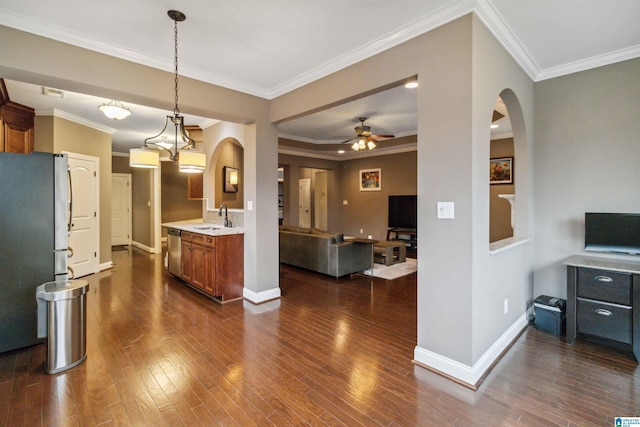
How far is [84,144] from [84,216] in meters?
1.31

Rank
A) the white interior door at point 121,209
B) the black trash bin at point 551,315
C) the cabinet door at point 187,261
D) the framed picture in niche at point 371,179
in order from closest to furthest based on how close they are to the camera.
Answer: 1. the black trash bin at point 551,315
2. the cabinet door at point 187,261
3. the white interior door at point 121,209
4. the framed picture in niche at point 371,179

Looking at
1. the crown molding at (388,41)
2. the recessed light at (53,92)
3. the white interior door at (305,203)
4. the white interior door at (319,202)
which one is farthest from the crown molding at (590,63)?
the white interior door at (305,203)

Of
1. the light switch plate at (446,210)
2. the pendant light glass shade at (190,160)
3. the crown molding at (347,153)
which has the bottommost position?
the light switch plate at (446,210)

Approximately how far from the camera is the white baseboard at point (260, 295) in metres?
4.00

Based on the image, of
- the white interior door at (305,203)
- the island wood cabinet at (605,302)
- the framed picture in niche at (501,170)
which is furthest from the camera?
the white interior door at (305,203)

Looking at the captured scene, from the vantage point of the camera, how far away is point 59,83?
8.79 ft

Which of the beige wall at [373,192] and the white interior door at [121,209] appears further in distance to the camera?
the white interior door at [121,209]

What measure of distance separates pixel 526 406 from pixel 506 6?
279 cm

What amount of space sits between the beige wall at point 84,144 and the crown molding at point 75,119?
0.05 m

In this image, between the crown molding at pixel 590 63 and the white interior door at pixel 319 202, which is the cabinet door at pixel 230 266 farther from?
the white interior door at pixel 319 202

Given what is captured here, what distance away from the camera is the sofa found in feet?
16.8

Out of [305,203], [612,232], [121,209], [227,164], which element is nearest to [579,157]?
[612,232]

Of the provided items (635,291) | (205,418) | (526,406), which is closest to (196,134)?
(205,418)

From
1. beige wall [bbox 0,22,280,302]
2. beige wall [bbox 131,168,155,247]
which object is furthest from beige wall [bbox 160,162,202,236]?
beige wall [bbox 0,22,280,302]
